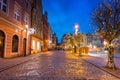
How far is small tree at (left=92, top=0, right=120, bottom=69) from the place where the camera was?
12531 mm

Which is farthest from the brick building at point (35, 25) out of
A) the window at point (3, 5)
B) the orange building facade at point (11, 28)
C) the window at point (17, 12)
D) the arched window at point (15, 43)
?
the window at point (3, 5)

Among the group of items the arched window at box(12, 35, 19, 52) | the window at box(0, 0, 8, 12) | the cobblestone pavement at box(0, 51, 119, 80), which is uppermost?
the window at box(0, 0, 8, 12)

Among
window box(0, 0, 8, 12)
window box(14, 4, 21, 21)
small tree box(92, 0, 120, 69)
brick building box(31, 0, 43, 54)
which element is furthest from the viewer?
brick building box(31, 0, 43, 54)

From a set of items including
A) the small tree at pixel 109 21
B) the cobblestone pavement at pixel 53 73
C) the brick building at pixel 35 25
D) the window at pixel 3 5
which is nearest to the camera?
the cobblestone pavement at pixel 53 73

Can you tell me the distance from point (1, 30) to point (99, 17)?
39.3 feet

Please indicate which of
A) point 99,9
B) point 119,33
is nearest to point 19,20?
point 99,9

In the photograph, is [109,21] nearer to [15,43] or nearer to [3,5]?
[3,5]

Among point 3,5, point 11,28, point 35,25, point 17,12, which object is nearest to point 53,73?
point 3,5

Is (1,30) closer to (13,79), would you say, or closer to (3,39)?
(3,39)

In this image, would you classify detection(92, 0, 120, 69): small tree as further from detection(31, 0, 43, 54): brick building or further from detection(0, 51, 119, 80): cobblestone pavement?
detection(31, 0, 43, 54): brick building

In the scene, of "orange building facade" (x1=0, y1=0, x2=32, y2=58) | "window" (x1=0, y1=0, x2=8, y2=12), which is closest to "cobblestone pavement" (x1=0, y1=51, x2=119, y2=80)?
"orange building facade" (x1=0, y1=0, x2=32, y2=58)

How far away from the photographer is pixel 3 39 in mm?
20031

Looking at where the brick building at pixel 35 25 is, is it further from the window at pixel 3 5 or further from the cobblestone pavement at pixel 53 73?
the cobblestone pavement at pixel 53 73

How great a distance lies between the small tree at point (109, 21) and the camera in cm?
1253
